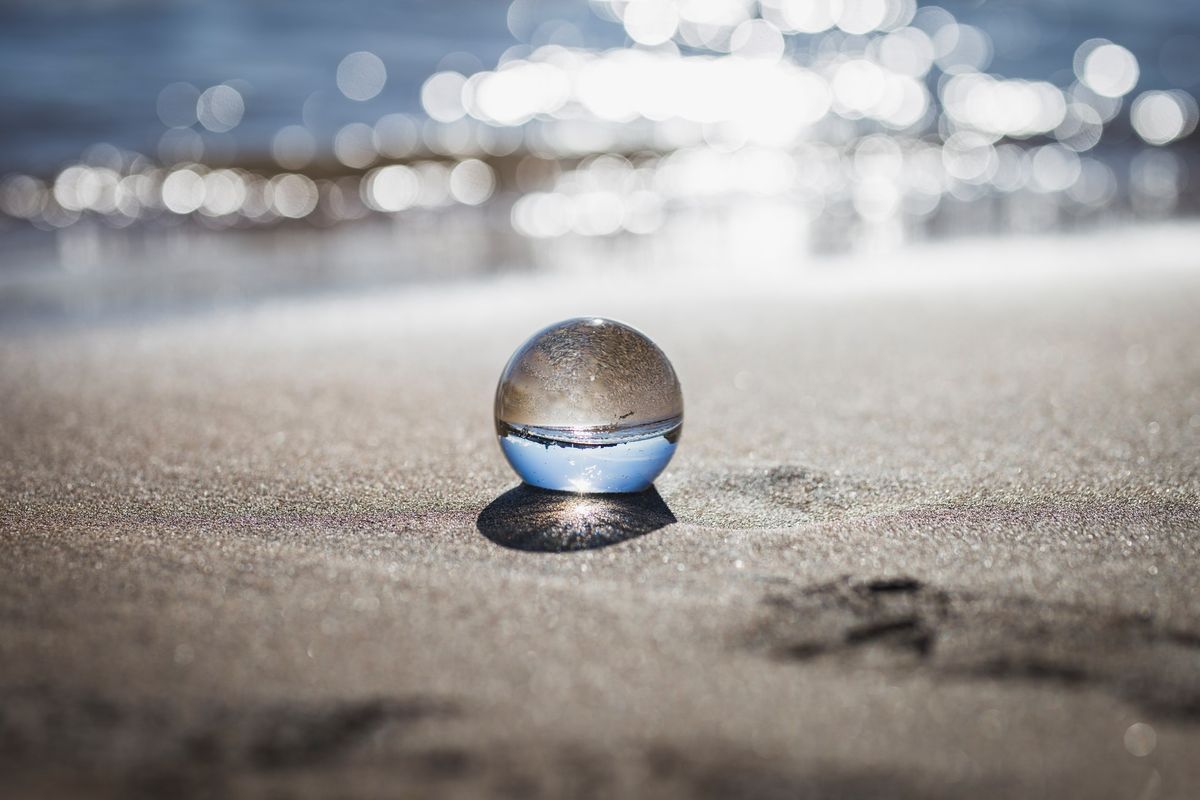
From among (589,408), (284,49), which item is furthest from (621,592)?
(284,49)

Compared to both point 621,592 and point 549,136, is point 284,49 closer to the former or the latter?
point 549,136

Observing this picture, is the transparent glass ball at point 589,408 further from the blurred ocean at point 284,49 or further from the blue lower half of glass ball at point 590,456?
the blurred ocean at point 284,49

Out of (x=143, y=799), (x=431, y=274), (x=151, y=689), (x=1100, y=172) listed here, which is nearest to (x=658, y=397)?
(x=151, y=689)

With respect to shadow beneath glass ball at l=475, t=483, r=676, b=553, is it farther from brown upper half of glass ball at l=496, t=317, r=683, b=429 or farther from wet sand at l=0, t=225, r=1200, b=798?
brown upper half of glass ball at l=496, t=317, r=683, b=429

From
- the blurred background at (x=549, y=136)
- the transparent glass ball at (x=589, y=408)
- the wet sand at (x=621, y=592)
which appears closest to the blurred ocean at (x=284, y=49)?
the blurred background at (x=549, y=136)

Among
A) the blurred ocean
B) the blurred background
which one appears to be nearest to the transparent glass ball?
the blurred background

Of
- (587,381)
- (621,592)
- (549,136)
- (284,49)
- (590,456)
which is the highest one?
(284,49)

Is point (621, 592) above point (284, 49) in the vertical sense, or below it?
below
